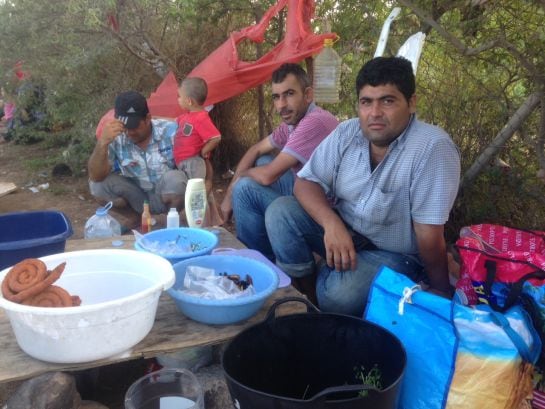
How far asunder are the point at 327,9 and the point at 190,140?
5.82ft

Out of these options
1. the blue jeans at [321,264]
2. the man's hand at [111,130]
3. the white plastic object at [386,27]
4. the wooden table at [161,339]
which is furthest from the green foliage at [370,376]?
the man's hand at [111,130]

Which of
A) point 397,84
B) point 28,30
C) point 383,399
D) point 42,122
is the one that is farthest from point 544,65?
point 42,122

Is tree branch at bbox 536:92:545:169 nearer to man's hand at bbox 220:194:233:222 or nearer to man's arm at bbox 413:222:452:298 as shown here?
man's arm at bbox 413:222:452:298

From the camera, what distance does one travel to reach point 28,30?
4.92m

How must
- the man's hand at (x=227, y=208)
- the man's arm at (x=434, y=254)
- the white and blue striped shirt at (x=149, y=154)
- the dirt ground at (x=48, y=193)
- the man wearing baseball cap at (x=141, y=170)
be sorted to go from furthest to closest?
1. the dirt ground at (x=48, y=193)
2. the white and blue striped shirt at (x=149, y=154)
3. the man wearing baseball cap at (x=141, y=170)
4. the man's hand at (x=227, y=208)
5. the man's arm at (x=434, y=254)

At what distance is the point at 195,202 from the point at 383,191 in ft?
3.63

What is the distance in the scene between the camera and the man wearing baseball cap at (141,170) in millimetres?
3514

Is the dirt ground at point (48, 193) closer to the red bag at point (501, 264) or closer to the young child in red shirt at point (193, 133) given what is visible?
the young child in red shirt at point (193, 133)

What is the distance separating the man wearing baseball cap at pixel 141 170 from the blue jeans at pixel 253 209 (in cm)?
67

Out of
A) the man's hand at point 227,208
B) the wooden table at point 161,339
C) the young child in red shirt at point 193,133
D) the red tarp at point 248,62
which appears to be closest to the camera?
the wooden table at point 161,339

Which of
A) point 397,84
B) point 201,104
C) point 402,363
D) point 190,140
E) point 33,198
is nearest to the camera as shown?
point 402,363

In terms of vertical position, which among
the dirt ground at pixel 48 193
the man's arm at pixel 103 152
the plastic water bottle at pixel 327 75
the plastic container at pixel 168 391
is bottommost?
the dirt ground at pixel 48 193

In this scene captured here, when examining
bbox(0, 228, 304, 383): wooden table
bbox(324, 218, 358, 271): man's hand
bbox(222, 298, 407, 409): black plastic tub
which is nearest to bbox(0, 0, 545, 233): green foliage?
bbox(324, 218, 358, 271): man's hand

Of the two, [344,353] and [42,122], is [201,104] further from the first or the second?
[42,122]
